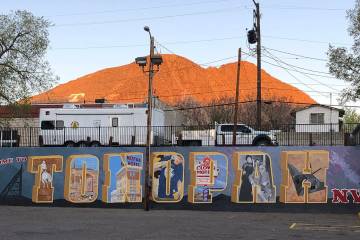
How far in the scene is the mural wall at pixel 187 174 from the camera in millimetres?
21734

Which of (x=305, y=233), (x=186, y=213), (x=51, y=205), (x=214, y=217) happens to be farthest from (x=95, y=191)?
(x=305, y=233)

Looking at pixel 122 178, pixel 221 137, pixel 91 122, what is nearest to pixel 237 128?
pixel 221 137

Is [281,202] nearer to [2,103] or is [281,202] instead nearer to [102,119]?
[102,119]

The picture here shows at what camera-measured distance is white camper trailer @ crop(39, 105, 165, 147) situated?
33.2 meters

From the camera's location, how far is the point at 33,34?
38562 millimetres

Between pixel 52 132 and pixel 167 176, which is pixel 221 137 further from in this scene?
pixel 52 132

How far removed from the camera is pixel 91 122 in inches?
1414

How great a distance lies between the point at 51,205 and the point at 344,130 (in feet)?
43.4

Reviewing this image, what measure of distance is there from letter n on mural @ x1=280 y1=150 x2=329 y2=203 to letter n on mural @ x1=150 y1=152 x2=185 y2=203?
4.19 m

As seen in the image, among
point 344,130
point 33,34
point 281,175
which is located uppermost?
point 33,34

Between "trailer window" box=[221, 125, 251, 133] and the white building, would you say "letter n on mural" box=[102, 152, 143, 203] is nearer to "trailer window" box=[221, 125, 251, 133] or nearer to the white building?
"trailer window" box=[221, 125, 251, 133]

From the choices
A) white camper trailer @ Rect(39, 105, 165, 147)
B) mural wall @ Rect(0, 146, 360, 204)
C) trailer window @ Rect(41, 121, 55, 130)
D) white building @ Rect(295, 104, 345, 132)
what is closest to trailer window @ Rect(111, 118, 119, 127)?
white camper trailer @ Rect(39, 105, 165, 147)

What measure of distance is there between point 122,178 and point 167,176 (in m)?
1.94

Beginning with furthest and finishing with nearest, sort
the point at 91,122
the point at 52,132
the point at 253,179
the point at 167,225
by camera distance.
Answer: the point at 91,122 < the point at 52,132 < the point at 253,179 < the point at 167,225
